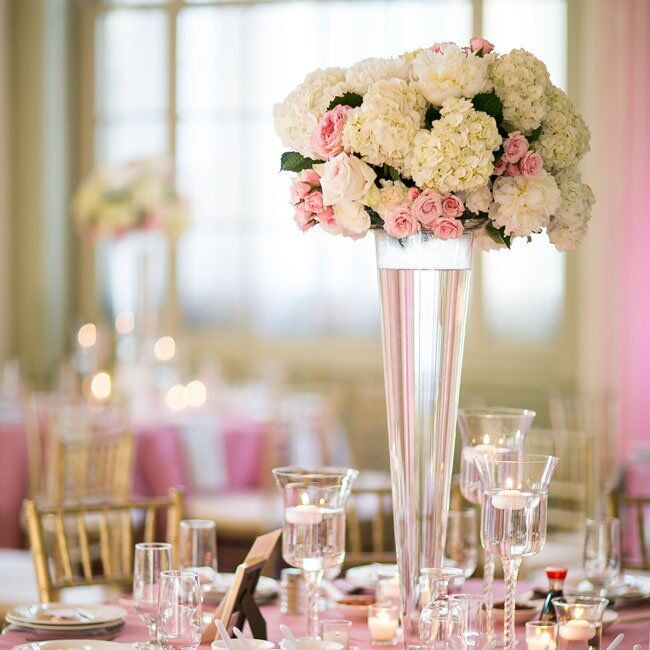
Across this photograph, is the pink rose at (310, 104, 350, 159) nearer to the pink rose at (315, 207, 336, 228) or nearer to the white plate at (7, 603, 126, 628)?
the pink rose at (315, 207, 336, 228)

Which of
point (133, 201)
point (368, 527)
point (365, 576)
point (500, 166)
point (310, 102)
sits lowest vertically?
point (368, 527)

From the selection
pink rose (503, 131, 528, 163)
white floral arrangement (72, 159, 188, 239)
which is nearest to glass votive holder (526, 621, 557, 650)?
pink rose (503, 131, 528, 163)

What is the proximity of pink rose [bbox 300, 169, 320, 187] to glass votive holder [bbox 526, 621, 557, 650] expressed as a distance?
753mm

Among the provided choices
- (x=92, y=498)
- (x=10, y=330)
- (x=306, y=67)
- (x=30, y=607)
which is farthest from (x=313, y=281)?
(x=30, y=607)

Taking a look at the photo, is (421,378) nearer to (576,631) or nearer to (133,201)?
(576,631)

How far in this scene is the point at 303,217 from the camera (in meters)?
1.97

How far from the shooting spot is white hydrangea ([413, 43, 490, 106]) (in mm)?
1840

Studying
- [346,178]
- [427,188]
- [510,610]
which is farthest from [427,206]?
[510,610]

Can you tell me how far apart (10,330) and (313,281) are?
1811 mm

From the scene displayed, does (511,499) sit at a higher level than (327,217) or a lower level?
lower

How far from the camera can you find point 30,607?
2.19 m

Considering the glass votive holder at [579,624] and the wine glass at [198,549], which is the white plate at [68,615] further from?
the glass votive holder at [579,624]

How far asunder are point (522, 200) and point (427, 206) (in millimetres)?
148

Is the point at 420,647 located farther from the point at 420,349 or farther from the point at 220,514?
the point at 220,514
